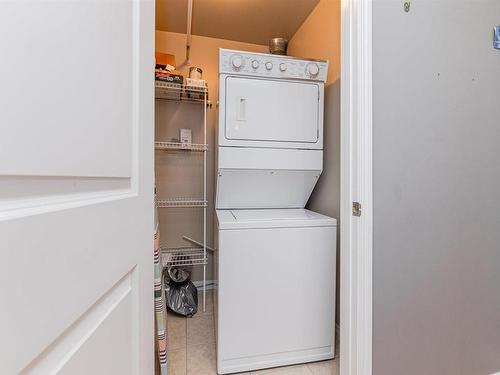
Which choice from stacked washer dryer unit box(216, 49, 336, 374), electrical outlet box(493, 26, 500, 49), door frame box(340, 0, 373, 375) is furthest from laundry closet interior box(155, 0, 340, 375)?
electrical outlet box(493, 26, 500, 49)

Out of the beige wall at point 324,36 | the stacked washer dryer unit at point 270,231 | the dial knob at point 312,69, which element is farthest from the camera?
the beige wall at point 324,36

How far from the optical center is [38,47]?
0.33m

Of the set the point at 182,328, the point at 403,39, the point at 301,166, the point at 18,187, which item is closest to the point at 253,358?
the point at 182,328

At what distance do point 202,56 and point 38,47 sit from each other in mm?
2510

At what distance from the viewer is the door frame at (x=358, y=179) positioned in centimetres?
106

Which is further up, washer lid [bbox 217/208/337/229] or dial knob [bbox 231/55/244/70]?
dial knob [bbox 231/55/244/70]

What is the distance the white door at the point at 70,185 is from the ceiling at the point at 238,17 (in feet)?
5.69

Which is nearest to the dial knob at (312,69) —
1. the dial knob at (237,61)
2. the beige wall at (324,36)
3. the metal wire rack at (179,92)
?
the beige wall at (324,36)

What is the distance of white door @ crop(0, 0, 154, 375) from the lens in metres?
0.30

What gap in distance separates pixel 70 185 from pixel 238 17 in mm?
2377

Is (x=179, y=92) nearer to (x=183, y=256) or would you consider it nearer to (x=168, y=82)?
(x=168, y=82)

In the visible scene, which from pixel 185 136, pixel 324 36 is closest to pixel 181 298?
pixel 185 136

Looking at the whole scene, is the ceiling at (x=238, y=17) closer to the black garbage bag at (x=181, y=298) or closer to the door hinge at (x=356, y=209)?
the door hinge at (x=356, y=209)

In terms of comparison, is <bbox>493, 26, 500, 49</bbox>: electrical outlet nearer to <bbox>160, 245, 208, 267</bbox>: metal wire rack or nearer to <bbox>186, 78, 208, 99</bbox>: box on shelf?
<bbox>186, 78, 208, 99</bbox>: box on shelf
